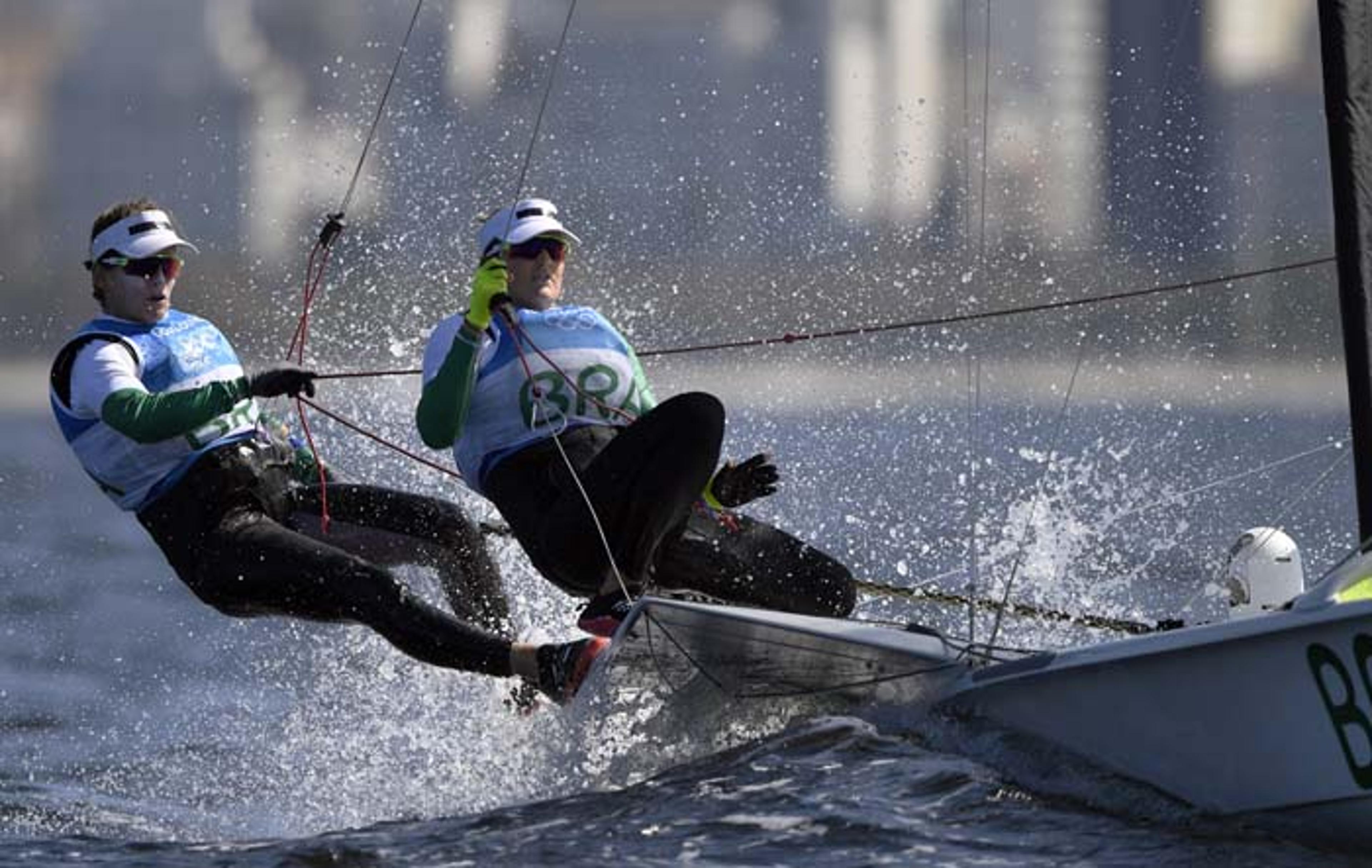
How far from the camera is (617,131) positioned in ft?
64.2

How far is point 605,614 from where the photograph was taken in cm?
452

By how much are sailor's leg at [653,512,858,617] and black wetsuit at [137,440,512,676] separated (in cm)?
36

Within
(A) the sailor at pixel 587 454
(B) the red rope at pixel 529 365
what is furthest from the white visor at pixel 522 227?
(B) the red rope at pixel 529 365

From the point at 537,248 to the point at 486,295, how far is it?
254mm

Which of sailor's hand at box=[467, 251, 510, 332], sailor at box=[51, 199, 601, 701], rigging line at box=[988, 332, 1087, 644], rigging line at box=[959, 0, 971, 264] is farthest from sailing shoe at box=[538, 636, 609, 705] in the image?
rigging line at box=[959, 0, 971, 264]

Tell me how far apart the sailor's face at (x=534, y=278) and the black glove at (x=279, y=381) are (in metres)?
0.49

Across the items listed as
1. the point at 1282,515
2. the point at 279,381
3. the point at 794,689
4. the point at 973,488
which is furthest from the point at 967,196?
the point at 279,381

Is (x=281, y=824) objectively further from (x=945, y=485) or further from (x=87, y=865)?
(x=945, y=485)

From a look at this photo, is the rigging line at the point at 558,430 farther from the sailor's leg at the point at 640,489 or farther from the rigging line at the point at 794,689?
the rigging line at the point at 794,689

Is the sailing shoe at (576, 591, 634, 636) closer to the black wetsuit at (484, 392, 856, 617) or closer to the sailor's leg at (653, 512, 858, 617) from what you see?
the black wetsuit at (484, 392, 856, 617)

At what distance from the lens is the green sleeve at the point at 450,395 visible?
449 cm

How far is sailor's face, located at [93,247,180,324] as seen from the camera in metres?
4.61

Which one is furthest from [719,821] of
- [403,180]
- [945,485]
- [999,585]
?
[403,180]

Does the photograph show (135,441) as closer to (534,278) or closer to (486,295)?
(486,295)
